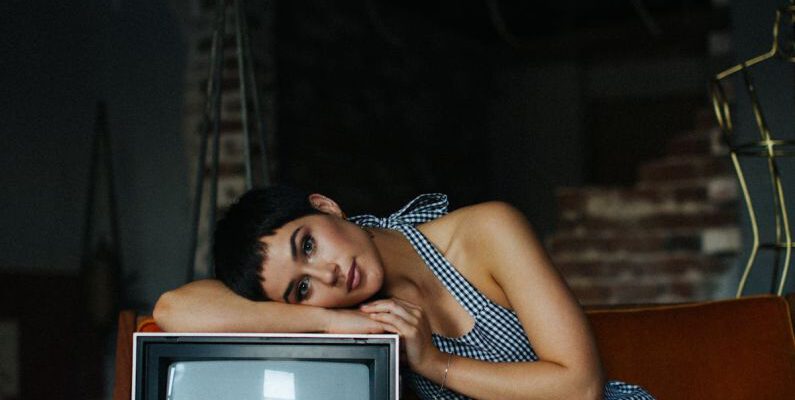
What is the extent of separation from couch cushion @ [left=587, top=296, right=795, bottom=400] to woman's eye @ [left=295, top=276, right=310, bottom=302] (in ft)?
2.01

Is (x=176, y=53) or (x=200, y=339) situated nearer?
(x=200, y=339)

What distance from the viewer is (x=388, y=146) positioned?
193 inches

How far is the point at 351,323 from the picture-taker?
1.12m

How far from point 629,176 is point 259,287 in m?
5.46

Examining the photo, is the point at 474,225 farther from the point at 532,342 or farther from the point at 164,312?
the point at 164,312

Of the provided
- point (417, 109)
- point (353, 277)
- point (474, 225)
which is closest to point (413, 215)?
point (474, 225)

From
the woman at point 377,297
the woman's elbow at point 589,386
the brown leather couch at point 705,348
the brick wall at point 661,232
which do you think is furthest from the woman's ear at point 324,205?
the brick wall at point 661,232

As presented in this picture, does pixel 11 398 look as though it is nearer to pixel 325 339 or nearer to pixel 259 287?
pixel 259 287

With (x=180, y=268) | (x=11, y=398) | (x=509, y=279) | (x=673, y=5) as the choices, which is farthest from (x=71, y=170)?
(x=673, y=5)

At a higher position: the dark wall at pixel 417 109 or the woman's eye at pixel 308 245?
the dark wall at pixel 417 109

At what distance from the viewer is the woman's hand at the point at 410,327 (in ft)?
3.69

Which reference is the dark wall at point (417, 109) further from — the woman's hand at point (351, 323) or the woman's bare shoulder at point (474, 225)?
the woman's hand at point (351, 323)

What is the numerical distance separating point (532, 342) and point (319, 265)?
0.99 feet

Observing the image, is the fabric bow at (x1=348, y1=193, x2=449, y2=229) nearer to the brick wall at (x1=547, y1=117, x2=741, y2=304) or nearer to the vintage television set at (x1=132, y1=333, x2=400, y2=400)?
the vintage television set at (x1=132, y1=333, x2=400, y2=400)
